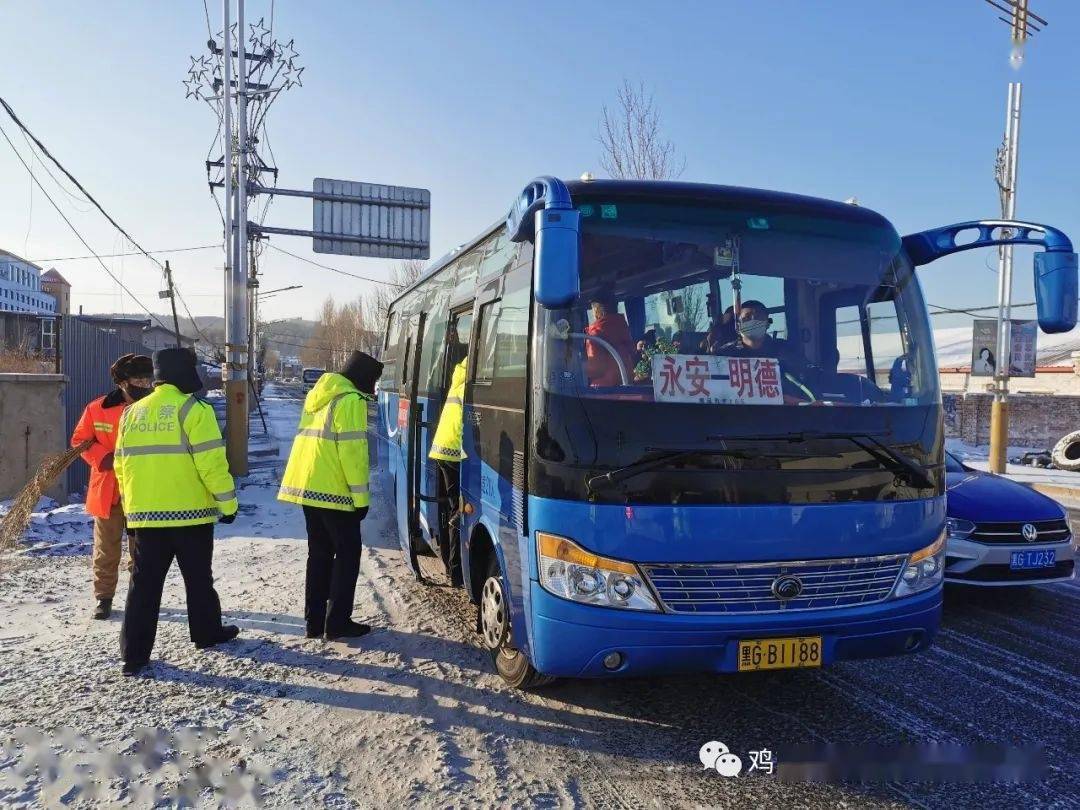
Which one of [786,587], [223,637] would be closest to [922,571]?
[786,587]

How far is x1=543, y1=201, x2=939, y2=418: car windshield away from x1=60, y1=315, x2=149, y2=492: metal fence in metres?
9.24

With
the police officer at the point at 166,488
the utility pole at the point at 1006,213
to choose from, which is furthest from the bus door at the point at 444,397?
the utility pole at the point at 1006,213

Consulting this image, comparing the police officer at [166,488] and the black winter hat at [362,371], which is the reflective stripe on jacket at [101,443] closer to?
the police officer at [166,488]

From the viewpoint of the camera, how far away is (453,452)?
5070mm

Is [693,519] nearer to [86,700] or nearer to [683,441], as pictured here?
[683,441]

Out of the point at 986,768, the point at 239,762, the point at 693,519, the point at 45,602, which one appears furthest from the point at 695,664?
the point at 45,602

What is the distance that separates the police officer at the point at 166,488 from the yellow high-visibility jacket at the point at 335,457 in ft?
1.62

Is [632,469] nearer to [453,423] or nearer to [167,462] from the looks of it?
[453,423]

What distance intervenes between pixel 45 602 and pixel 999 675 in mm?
6911

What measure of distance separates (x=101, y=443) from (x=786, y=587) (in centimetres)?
505

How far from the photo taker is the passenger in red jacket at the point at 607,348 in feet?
11.6

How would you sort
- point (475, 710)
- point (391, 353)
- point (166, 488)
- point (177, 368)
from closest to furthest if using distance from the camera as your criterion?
point (475, 710) < point (166, 488) < point (177, 368) < point (391, 353)

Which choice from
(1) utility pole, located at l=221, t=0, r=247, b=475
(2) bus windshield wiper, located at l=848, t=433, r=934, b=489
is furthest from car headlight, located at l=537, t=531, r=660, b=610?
(1) utility pole, located at l=221, t=0, r=247, b=475

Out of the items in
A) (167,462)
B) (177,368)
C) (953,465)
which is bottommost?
(953,465)
